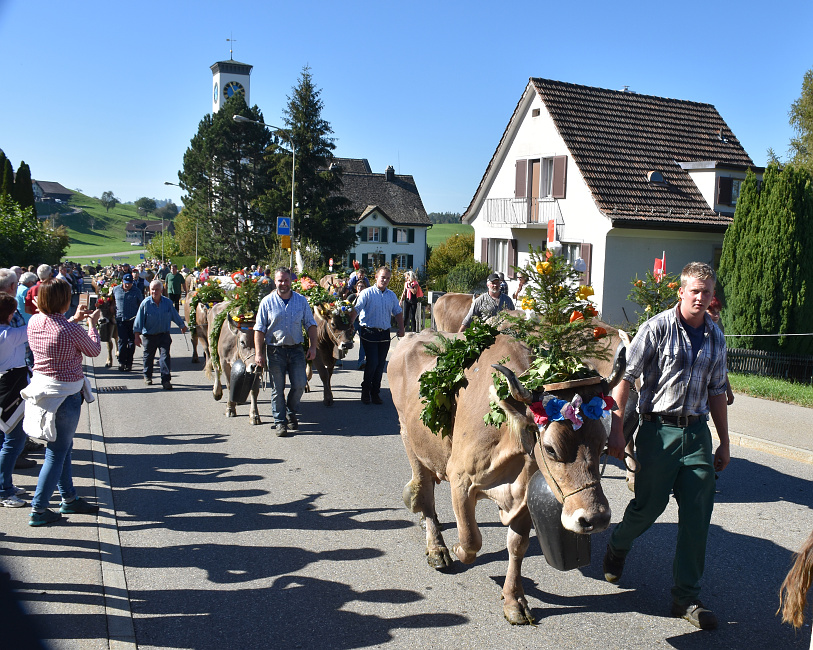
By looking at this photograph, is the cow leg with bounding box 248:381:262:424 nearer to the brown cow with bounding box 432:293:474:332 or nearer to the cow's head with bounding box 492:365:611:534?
the brown cow with bounding box 432:293:474:332

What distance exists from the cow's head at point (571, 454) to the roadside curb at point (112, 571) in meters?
2.61

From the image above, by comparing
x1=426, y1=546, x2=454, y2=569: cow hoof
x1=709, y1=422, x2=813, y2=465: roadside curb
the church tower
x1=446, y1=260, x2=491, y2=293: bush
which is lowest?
x1=426, y1=546, x2=454, y2=569: cow hoof

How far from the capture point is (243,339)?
1090cm

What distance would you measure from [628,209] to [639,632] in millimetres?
21722

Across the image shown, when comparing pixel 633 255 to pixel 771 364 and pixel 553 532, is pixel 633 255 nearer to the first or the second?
pixel 771 364

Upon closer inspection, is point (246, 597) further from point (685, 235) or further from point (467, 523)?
point (685, 235)

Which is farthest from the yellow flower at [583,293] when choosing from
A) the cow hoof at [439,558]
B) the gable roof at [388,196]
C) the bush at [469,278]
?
the gable roof at [388,196]

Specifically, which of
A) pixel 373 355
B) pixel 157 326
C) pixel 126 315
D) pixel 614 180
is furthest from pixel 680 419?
pixel 614 180

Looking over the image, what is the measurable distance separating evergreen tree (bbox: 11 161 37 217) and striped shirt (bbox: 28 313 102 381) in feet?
161

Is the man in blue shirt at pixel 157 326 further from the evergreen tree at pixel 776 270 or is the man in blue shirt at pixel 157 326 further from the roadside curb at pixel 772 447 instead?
the evergreen tree at pixel 776 270

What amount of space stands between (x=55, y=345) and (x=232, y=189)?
5863 centimetres

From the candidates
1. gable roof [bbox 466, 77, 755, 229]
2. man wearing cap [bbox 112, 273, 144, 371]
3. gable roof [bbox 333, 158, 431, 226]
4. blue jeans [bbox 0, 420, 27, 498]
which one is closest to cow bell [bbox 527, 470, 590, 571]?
blue jeans [bbox 0, 420, 27, 498]

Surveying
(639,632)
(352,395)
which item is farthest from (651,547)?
(352,395)

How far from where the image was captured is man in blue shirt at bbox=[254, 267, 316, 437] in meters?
9.71
